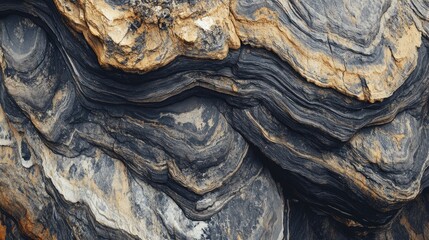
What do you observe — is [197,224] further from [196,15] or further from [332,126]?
[196,15]

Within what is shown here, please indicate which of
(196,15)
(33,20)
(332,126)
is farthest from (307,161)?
(33,20)

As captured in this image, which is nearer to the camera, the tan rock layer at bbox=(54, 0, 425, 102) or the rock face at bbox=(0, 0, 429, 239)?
the tan rock layer at bbox=(54, 0, 425, 102)

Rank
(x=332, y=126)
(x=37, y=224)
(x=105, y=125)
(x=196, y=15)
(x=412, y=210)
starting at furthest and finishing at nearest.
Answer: (x=412, y=210), (x=37, y=224), (x=105, y=125), (x=332, y=126), (x=196, y=15)

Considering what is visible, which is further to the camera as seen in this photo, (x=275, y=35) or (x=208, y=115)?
(x=208, y=115)

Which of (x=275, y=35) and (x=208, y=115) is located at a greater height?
(x=275, y=35)

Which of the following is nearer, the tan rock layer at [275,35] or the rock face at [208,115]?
the tan rock layer at [275,35]
